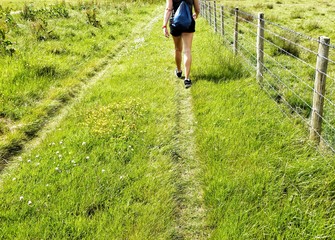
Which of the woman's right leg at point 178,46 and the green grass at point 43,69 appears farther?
the woman's right leg at point 178,46

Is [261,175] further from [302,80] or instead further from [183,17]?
[183,17]

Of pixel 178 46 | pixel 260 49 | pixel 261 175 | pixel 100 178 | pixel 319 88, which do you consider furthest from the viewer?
pixel 178 46

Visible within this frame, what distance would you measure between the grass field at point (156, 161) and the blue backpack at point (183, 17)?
123 centimetres

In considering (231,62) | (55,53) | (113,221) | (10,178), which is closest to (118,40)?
(55,53)

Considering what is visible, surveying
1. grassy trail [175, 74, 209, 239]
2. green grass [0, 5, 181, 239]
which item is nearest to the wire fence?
grassy trail [175, 74, 209, 239]

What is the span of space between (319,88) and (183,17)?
3.08 meters

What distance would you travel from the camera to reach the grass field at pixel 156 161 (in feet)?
10.0

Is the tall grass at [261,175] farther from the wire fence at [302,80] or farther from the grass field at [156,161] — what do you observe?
the wire fence at [302,80]

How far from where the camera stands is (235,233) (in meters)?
2.91

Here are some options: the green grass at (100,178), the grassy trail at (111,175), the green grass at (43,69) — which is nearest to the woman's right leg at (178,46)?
the grassy trail at (111,175)

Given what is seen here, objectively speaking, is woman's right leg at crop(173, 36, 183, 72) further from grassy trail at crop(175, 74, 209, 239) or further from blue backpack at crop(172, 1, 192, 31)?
grassy trail at crop(175, 74, 209, 239)

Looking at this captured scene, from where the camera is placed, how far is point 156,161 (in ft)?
13.6

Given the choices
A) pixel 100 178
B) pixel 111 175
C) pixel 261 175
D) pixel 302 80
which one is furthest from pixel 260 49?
pixel 100 178

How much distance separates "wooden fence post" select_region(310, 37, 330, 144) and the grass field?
7.8 inches
